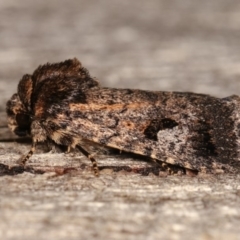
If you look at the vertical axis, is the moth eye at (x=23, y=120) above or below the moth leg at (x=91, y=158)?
above

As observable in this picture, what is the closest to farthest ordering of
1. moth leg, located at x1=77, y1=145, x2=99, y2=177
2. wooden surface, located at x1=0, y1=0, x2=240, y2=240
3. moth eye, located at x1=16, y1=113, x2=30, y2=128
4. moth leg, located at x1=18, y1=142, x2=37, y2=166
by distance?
wooden surface, located at x1=0, y1=0, x2=240, y2=240, moth leg, located at x1=77, y1=145, x2=99, y2=177, moth leg, located at x1=18, y1=142, x2=37, y2=166, moth eye, located at x1=16, y1=113, x2=30, y2=128

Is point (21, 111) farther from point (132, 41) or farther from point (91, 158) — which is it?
point (132, 41)

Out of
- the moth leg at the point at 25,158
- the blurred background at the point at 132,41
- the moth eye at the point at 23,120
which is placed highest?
the blurred background at the point at 132,41

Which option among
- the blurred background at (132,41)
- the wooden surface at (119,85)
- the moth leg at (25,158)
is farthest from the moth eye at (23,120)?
the blurred background at (132,41)

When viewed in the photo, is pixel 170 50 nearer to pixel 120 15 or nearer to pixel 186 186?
pixel 120 15

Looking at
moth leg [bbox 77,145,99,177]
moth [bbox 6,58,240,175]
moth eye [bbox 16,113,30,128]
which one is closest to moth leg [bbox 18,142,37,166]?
moth [bbox 6,58,240,175]

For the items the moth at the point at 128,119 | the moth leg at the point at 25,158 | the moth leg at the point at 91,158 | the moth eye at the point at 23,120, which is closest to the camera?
the moth leg at the point at 91,158

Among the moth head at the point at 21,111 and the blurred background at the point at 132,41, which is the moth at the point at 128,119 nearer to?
the moth head at the point at 21,111

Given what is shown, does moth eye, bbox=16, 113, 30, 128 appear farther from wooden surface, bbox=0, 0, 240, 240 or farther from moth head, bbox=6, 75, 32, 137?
wooden surface, bbox=0, 0, 240, 240
